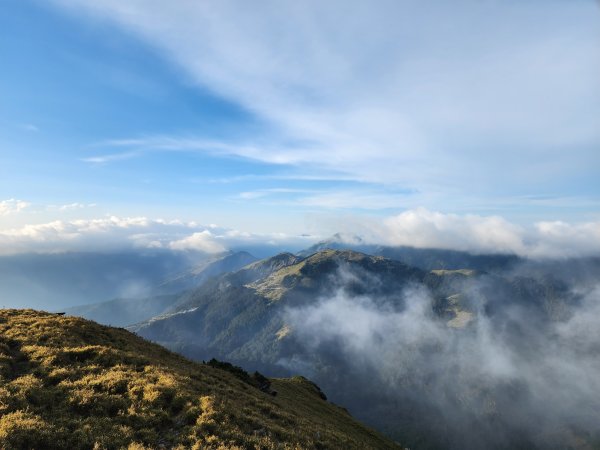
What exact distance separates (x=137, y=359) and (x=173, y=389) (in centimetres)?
817

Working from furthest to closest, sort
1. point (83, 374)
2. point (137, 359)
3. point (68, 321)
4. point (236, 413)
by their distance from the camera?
point (68, 321)
point (137, 359)
point (83, 374)
point (236, 413)

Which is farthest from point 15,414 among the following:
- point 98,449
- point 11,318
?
point 11,318

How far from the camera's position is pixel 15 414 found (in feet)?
69.6

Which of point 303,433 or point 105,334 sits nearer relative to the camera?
point 303,433

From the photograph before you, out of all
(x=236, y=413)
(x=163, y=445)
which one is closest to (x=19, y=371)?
(x=163, y=445)

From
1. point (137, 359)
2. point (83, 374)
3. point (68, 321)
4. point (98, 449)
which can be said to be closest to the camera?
point (98, 449)

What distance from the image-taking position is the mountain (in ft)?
67.9

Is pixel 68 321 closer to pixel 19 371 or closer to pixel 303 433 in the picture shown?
pixel 19 371

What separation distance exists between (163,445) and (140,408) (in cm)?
407

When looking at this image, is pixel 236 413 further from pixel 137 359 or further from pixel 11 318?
pixel 11 318

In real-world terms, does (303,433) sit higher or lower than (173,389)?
lower

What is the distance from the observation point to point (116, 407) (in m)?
23.9

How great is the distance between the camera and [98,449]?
770 inches

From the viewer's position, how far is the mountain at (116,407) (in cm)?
2069
